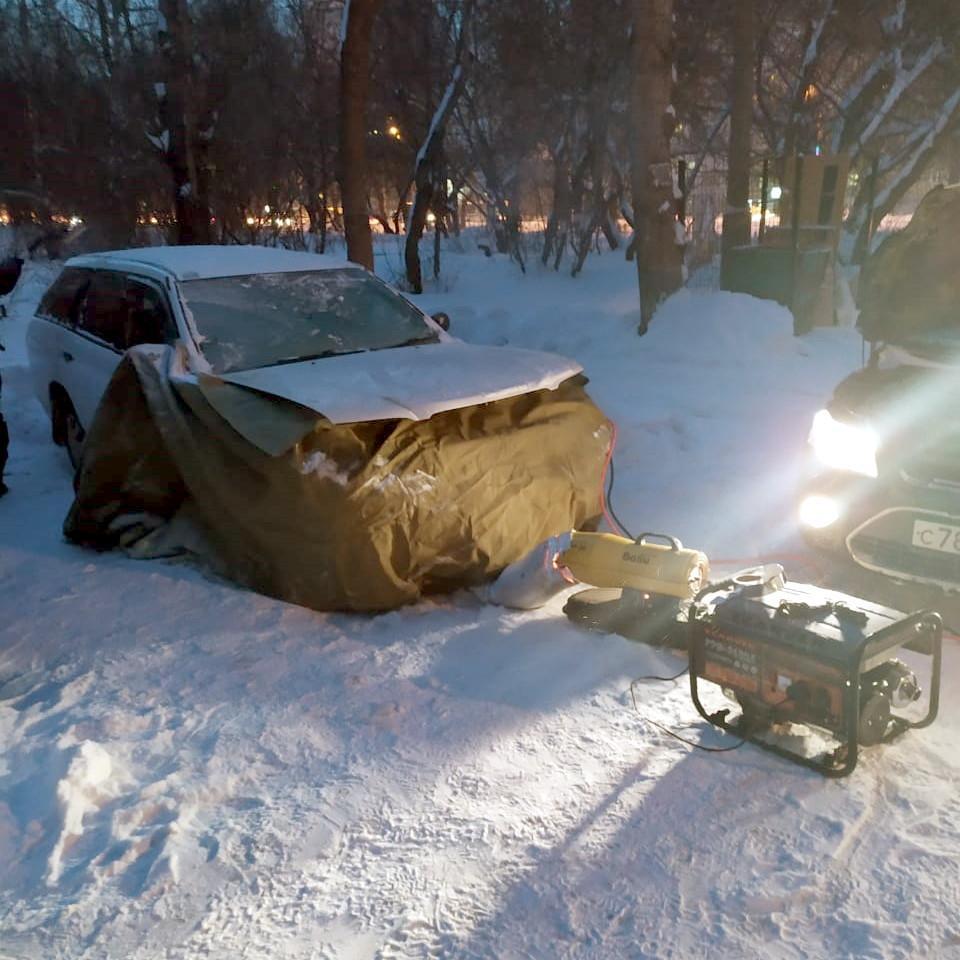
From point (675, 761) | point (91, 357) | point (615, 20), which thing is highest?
point (615, 20)

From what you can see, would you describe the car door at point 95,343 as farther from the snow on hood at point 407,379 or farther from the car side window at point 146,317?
the snow on hood at point 407,379

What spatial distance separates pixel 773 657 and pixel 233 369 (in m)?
3.37

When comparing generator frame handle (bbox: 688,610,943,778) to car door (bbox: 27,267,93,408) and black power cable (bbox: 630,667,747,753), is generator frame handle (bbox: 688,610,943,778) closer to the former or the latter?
black power cable (bbox: 630,667,747,753)

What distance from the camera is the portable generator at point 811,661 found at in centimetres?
275

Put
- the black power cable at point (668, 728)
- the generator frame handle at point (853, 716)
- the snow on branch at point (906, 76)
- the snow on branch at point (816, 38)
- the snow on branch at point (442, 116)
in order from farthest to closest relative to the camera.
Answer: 1. the snow on branch at point (816, 38)
2. the snow on branch at point (906, 76)
3. the snow on branch at point (442, 116)
4. the black power cable at point (668, 728)
5. the generator frame handle at point (853, 716)

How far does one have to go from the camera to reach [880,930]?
232 centimetres

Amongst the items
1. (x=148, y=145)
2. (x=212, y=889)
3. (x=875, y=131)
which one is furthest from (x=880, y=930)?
(x=148, y=145)

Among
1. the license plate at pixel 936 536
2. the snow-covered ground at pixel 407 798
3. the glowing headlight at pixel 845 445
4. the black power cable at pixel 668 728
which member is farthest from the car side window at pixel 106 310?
the license plate at pixel 936 536

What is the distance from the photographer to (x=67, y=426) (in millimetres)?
6684

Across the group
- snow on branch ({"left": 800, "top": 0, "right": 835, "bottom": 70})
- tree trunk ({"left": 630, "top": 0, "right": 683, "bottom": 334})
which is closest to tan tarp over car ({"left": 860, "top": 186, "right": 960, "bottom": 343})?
tree trunk ({"left": 630, "top": 0, "right": 683, "bottom": 334})

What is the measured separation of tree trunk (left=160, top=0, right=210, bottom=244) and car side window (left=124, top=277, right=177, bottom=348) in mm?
10062

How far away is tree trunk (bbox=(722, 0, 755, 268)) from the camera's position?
13.7m

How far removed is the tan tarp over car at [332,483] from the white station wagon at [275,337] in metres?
0.16

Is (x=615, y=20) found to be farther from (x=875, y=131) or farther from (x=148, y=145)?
(x=148, y=145)
